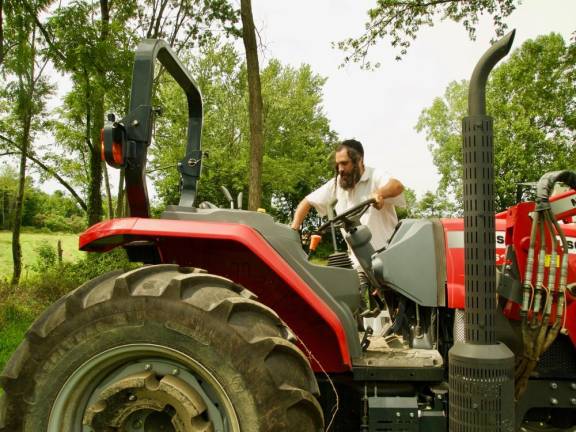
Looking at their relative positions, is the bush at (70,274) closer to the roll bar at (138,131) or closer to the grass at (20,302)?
the grass at (20,302)

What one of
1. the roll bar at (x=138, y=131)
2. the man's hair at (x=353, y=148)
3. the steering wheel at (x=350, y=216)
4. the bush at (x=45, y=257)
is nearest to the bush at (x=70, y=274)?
the bush at (x=45, y=257)

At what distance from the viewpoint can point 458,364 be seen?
179cm

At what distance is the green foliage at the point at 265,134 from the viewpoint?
24.8 meters

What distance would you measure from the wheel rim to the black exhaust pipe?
83 cm

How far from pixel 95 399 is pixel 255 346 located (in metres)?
0.68

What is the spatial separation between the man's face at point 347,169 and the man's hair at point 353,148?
2 cm

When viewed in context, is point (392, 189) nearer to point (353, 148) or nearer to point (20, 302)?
point (353, 148)

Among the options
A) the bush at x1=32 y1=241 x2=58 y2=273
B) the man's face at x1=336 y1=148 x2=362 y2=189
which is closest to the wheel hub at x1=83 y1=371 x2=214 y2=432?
the man's face at x1=336 y1=148 x2=362 y2=189

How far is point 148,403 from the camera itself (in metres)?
1.95

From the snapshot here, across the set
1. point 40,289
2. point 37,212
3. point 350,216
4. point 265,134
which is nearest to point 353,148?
point 350,216

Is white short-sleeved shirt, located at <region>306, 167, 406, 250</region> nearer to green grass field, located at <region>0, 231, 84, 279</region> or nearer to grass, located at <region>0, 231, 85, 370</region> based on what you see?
grass, located at <region>0, 231, 85, 370</region>

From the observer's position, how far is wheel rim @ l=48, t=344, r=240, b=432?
1.91 meters

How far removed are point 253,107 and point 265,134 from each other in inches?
826

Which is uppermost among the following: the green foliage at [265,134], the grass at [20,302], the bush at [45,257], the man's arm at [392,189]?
the green foliage at [265,134]
